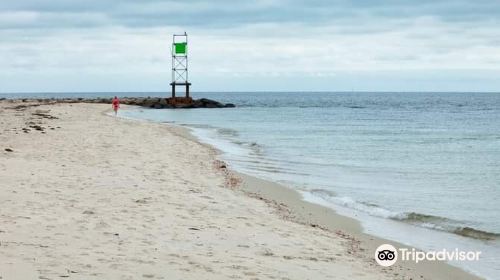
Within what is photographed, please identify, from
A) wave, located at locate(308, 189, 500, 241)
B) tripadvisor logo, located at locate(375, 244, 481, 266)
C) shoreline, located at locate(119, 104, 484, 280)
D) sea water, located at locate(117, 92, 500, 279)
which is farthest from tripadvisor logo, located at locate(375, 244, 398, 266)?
wave, located at locate(308, 189, 500, 241)

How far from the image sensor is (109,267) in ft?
22.3

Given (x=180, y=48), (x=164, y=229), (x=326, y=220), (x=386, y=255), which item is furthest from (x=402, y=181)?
(x=180, y=48)

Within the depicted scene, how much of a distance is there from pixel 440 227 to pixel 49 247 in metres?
7.38

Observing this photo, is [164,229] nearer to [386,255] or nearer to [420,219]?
[386,255]

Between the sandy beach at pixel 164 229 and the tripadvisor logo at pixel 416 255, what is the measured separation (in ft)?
0.61

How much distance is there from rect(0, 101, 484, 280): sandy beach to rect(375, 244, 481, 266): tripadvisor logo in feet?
0.61

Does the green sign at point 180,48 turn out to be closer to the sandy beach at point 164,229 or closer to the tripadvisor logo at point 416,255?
the sandy beach at point 164,229

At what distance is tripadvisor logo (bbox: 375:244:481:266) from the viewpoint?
28.7ft

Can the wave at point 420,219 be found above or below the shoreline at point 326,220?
below

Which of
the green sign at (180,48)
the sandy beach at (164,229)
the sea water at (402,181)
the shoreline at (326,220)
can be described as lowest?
the sea water at (402,181)

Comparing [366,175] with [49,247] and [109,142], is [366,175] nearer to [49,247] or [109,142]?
[109,142]

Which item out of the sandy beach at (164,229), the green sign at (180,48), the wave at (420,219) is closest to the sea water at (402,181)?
the wave at (420,219)

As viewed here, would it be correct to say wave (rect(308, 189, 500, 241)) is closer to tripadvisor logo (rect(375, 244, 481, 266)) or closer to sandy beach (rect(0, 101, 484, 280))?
sandy beach (rect(0, 101, 484, 280))

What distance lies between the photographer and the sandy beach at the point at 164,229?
7055mm
